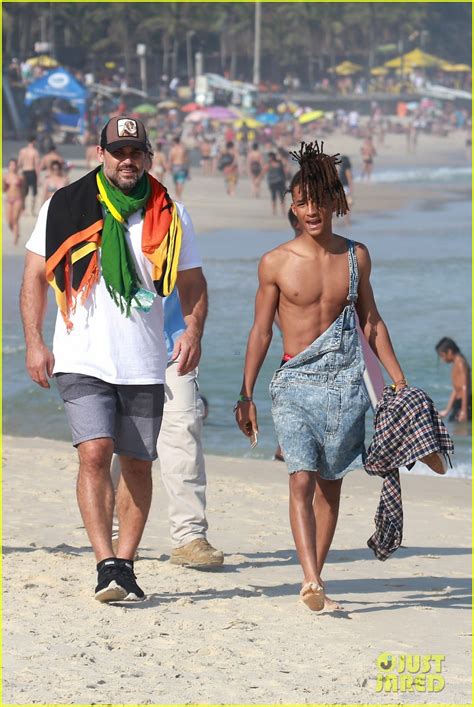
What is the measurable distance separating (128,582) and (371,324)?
134 cm

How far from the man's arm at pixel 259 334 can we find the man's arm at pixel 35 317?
747 millimetres

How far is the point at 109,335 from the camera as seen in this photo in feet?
17.9

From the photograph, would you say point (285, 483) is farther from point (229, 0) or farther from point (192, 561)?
point (229, 0)

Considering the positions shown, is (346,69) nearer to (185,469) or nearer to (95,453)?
(185,469)

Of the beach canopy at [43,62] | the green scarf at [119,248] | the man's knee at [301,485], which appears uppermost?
the green scarf at [119,248]

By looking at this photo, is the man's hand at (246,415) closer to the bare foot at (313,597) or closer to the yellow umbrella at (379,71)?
the bare foot at (313,597)

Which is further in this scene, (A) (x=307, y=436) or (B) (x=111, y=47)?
(B) (x=111, y=47)

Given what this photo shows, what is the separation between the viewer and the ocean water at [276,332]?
14125 mm

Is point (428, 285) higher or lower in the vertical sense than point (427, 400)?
lower

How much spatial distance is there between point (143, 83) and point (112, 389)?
8235 centimetres

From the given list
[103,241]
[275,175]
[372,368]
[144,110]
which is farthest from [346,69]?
[103,241]

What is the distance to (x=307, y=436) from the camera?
5.74 m

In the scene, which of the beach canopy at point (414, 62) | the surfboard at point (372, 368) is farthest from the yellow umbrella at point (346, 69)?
the surfboard at point (372, 368)

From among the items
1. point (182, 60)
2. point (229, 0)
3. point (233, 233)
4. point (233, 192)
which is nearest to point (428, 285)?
point (233, 233)
